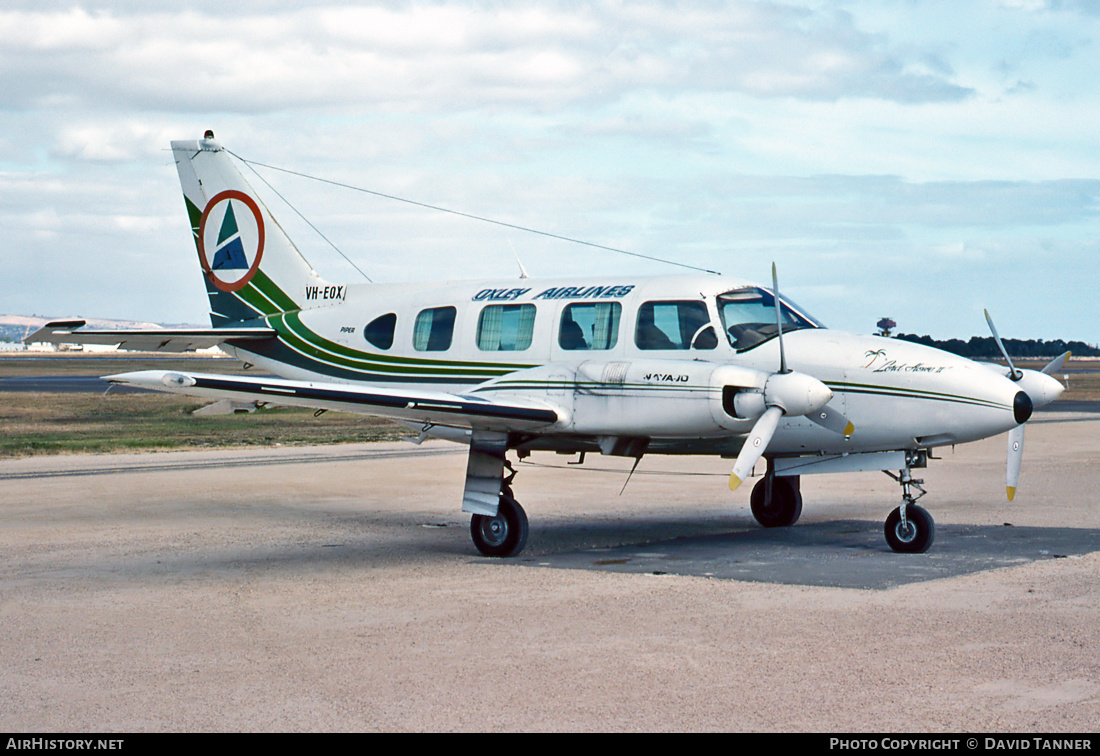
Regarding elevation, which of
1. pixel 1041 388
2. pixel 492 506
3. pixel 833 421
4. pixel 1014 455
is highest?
pixel 1041 388

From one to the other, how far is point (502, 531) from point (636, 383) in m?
2.26

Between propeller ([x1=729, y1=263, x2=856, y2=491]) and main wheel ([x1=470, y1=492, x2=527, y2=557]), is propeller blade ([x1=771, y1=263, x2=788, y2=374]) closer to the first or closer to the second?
propeller ([x1=729, y1=263, x2=856, y2=491])

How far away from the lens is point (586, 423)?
12.3 m

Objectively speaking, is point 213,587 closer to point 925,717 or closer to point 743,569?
point 743,569

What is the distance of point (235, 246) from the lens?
55.8ft

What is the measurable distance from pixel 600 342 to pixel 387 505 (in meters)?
5.71

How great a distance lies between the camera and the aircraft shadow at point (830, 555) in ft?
36.4

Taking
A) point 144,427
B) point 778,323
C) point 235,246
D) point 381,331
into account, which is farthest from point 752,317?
point 144,427

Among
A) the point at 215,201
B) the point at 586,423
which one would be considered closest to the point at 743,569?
the point at 586,423

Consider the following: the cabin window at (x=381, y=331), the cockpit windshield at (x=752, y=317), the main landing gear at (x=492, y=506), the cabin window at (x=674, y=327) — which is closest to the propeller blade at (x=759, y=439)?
the cockpit windshield at (x=752, y=317)

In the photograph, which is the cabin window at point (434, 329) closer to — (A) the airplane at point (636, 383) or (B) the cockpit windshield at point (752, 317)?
(A) the airplane at point (636, 383)

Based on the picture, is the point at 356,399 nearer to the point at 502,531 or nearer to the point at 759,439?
the point at 502,531

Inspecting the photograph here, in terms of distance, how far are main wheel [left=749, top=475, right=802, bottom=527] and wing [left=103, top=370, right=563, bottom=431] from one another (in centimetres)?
394

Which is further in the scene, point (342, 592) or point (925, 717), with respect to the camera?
point (342, 592)
